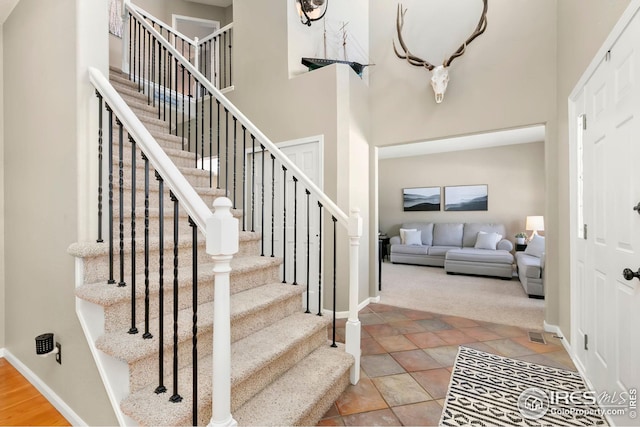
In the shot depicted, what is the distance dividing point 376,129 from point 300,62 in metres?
1.31

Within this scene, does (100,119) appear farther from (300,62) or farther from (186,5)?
(186,5)

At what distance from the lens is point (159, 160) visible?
1.16m

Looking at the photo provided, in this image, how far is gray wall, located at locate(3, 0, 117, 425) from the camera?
5.12ft

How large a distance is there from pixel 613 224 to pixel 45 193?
3.39 m

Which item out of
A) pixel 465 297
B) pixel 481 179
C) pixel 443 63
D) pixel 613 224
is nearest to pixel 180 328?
pixel 613 224

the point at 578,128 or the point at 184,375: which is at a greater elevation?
the point at 578,128

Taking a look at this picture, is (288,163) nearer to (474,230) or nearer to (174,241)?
(174,241)

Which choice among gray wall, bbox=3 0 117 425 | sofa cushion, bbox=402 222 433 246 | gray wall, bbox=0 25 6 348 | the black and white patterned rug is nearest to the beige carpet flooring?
the black and white patterned rug

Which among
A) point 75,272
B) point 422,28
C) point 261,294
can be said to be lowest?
point 261,294

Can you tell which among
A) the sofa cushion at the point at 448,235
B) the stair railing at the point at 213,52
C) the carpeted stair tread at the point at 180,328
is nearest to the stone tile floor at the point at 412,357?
the carpeted stair tread at the point at 180,328

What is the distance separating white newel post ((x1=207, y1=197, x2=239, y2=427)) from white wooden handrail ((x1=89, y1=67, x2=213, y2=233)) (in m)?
0.06

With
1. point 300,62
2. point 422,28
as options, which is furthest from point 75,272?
point 422,28

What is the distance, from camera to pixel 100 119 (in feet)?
5.19

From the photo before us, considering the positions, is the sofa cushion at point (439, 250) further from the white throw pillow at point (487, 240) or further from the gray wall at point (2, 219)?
the gray wall at point (2, 219)
